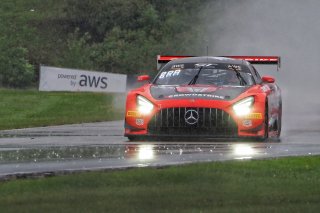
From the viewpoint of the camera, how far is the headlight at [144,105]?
620 inches

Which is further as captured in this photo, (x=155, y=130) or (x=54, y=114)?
(x=54, y=114)

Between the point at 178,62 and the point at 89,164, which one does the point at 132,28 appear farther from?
the point at 89,164

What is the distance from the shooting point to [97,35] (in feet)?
263

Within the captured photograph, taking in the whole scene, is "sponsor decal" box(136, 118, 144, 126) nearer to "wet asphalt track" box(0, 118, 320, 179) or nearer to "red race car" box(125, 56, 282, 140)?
"red race car" box(125, 56, 282, 140)

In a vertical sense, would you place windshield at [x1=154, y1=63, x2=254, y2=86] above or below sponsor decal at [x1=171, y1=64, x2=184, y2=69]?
below

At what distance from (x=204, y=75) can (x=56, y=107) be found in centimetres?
1900

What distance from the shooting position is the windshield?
16.7 metres

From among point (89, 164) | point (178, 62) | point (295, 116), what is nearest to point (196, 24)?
point (295, 116)

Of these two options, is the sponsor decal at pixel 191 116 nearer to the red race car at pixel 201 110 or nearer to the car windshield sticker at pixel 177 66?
the red race car at pixel 201 110

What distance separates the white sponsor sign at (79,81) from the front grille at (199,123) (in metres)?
37.6

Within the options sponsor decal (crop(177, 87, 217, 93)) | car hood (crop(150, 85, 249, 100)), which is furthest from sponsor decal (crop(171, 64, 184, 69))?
sponsor decal (crop(177, 87, 217, 93))

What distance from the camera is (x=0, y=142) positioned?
1560 centimetres

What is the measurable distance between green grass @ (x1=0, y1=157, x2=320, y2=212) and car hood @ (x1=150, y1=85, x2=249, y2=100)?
4491 millimetres

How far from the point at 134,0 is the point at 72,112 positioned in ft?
163
